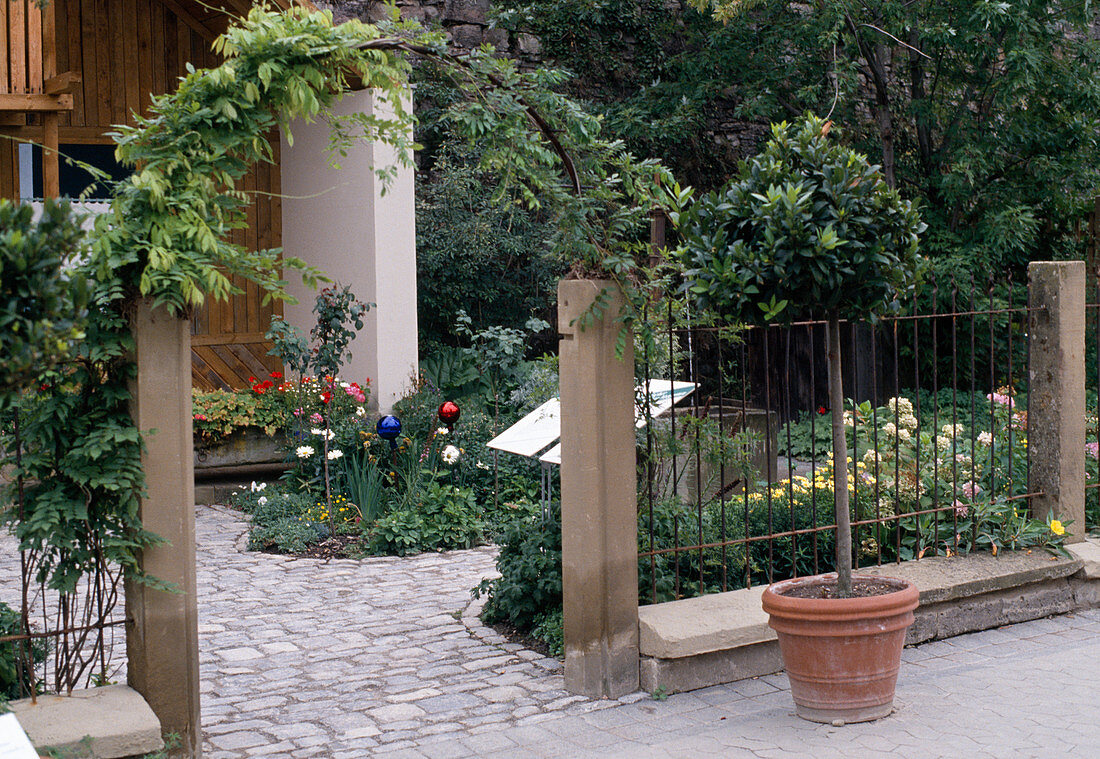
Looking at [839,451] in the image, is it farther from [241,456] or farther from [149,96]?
[149,96]

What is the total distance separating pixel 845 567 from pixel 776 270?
4.18 ft

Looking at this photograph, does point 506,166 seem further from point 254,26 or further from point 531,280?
point 531,280

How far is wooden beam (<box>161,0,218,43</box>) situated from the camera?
1066cm

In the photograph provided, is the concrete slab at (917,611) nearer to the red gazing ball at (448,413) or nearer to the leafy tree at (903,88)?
the red gazing ball at (448,413)

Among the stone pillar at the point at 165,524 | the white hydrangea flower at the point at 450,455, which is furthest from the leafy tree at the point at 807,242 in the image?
the white hydrangea flower at the point at 450,455

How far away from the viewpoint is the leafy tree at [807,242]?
4180 millimetres

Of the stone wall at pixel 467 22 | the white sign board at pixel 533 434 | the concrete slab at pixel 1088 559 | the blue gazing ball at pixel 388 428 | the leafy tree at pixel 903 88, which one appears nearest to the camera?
the concrete slab at pixel 1088 559

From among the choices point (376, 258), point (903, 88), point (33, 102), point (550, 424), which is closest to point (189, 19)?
point (33, 102)

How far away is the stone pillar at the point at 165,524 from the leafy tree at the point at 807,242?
2041mm

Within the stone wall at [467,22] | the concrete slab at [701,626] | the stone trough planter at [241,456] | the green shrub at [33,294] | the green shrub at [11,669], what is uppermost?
the stone wall at [467,22]

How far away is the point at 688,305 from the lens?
4.98 meters

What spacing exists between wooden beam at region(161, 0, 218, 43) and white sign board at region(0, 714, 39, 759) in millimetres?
9213

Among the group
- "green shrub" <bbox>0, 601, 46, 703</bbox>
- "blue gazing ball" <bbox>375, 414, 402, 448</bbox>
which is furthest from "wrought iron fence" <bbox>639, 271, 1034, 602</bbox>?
"green shrub" <bbox>0, 601, 46, 703</bbox>

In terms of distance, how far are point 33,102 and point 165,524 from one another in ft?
19.3
